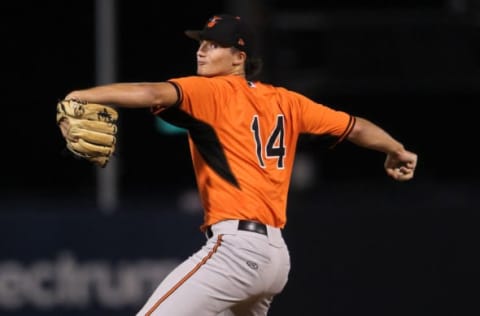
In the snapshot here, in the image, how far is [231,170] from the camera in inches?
205

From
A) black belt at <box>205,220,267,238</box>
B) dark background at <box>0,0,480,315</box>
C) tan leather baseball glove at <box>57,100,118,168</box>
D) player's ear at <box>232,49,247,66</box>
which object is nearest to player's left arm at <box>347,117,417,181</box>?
dark background at <box>0,0,480,315</box>

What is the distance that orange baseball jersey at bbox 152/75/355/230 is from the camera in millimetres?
5121

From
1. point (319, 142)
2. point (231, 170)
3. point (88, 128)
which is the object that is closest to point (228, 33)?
point (231, 170)

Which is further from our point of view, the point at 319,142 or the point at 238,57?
the point at 319,142

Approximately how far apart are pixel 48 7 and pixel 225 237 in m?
18.4

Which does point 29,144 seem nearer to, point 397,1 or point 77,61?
point 77,61

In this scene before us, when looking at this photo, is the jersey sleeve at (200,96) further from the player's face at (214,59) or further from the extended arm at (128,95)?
the player's face at (214,59)

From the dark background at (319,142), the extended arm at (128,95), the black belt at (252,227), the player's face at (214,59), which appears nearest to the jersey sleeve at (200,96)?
the extended arm at (128,95)

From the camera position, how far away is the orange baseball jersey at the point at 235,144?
512 centimetres

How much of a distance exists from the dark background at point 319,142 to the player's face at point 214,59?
2.25 feet

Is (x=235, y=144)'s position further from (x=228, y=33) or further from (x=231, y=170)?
(x=228, y=33)

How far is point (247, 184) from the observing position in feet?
17.1

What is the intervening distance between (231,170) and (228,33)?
63 centimetres

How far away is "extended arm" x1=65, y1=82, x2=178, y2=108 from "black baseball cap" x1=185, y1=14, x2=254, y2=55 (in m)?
0.54
